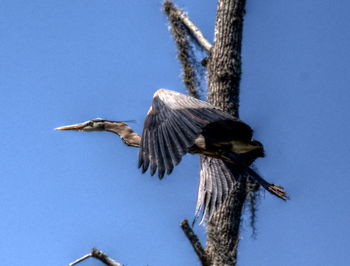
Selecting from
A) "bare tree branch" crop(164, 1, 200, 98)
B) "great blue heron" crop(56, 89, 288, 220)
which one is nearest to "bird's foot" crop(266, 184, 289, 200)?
"great blue heron" crop(56, 89, 288, 220)

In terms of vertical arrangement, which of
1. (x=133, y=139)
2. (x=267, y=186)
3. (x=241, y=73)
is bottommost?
(x=267, y=186)

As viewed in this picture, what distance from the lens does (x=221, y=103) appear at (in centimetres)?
723

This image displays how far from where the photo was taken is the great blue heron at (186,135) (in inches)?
216

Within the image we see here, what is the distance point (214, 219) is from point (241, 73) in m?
1.26

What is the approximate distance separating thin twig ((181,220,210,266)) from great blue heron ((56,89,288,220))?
0.24 m

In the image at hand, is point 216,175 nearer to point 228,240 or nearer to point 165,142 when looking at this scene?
point 228,240

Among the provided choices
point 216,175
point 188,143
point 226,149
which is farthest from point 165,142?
point 216,175

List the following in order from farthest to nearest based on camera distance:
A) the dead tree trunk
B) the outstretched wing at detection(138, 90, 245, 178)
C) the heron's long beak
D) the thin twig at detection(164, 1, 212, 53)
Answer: the thin twig at detection(164, 1, 212, 53) → the heron's long beak → the dead tree trunk → the outstretched wing at detection(138, 90, 245, 178)

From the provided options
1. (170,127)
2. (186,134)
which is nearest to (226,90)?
(170,127)

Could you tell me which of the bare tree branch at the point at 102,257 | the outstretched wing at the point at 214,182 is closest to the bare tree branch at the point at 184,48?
the outstretched wing at the point at 214,182

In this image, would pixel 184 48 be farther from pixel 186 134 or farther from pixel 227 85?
pixel 186 134

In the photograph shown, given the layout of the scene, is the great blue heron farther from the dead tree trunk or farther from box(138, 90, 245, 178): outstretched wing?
the dead tree trunk

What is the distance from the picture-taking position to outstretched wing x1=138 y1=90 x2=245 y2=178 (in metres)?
5.42

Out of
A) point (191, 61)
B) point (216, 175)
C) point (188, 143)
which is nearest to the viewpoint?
point (188, 143)
